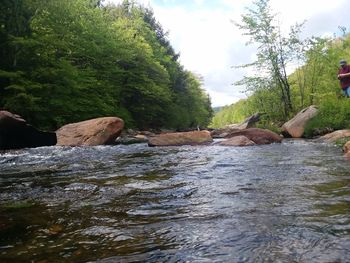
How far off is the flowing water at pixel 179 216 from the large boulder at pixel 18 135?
20.5 feet

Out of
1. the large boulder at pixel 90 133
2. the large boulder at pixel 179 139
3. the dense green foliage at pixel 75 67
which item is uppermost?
the dense green foliage at pixel 75 67

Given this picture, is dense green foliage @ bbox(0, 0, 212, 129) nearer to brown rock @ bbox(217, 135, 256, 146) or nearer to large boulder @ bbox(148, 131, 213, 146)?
large boulder @ bbox(148, 131, 213, 146)

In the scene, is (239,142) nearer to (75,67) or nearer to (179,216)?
(179,216)

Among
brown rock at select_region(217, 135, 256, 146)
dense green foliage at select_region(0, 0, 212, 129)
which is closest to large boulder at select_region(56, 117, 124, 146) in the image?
dense green foliage at select_region(0, 0, 212, 129)

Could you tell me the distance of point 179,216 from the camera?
3.61m

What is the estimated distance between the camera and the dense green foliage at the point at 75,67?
17.7 metres

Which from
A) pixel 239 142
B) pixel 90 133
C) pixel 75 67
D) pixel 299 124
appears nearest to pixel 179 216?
pixel 239 142

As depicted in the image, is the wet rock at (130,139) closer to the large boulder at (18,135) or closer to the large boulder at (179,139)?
the large boulder at (179,139)

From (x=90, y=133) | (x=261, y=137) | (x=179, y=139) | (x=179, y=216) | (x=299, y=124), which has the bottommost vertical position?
(x=179, y=216)

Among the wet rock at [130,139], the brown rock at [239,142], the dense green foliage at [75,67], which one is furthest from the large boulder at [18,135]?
the brown rock at [239,142]

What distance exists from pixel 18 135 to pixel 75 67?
1071 centimetres

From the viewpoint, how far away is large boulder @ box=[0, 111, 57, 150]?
12108 millimetres

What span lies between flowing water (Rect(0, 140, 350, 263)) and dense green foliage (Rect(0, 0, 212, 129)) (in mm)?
13209

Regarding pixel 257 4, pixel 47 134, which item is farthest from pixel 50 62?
pixel 257 4
